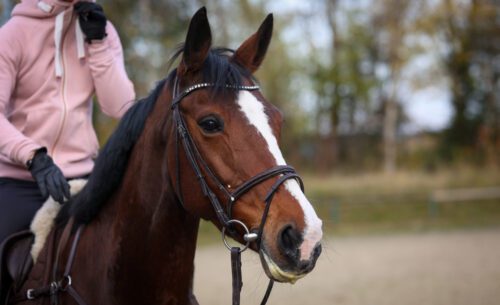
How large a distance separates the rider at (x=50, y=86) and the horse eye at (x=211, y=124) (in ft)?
2.97

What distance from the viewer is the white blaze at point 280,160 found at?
Result: 2.08 metres

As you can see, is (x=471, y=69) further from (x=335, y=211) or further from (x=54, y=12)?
(x=54, y=12)

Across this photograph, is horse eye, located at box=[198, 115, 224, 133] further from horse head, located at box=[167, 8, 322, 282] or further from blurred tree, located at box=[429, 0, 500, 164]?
blurred tree, located at box=[429, 0, 500, 164]

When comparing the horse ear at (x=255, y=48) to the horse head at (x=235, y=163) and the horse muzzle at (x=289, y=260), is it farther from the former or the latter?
the horse muzzle at (x=289, y=260)

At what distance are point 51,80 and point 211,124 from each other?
4.02ft

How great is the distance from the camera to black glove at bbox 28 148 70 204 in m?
2.79

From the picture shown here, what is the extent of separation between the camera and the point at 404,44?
100 feet

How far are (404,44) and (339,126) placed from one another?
5.72 metres

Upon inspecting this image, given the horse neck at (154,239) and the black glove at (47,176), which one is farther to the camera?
the black glove at (47,176)

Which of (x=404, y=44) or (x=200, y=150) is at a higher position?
(x=200, y=150)

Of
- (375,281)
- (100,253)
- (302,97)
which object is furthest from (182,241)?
(302,97)

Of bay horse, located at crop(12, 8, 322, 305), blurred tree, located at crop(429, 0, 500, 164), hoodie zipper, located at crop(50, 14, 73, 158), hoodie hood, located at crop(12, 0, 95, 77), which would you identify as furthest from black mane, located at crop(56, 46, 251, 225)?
blurred tree, located at crop(429, 0, 500, 164)

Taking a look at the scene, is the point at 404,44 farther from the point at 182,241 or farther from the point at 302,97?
the point at 182,241

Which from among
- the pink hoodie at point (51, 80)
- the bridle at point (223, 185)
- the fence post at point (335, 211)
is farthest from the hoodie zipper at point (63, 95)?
the fence post at point (335, 211)
